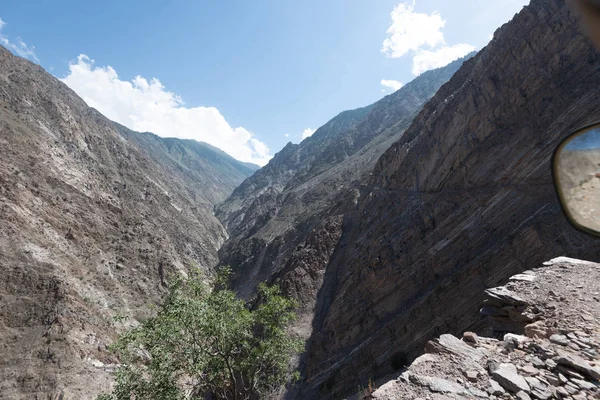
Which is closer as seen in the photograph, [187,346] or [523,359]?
[523,359]

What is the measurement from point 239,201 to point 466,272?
13170 centimetres

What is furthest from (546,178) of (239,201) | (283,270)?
(239,201)

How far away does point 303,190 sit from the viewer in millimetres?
80375

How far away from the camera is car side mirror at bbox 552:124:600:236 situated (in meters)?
2.39

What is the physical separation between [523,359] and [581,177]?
4.34 m

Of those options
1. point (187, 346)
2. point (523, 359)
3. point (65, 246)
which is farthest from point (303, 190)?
point (523, 359)

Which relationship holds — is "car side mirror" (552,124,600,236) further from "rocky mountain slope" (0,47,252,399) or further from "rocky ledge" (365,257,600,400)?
"rocky mountain slope" (0,47,252,399)

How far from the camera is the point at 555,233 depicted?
18.5 m

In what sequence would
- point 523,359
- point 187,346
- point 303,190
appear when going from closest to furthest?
1. point 523,359
2. point 187,346
3. point 303,190

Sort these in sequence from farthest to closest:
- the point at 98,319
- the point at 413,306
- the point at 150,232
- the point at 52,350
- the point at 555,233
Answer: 1. the point at 150,232
2. the point at 98,319
3. the point at 52,350
4. the point at 413,306
5. the point at 555,233

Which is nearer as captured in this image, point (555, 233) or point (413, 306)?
point (555, 233)

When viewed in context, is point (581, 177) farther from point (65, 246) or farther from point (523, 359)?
point (65, 246)

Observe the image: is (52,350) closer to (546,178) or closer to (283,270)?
(283,270)

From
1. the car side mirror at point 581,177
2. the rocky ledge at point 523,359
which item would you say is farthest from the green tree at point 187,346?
the car side mirror at point 581,177
